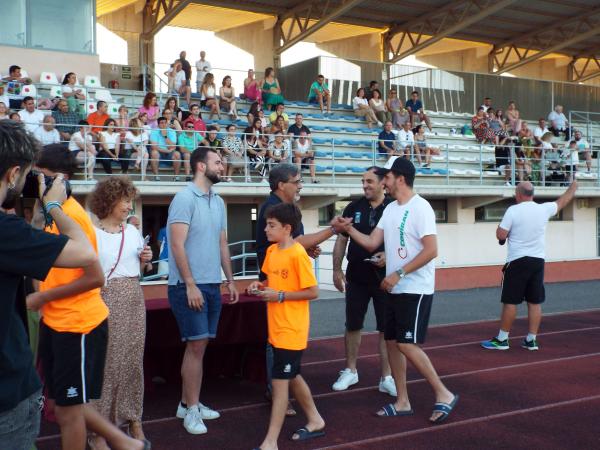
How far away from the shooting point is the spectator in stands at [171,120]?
1611 cm

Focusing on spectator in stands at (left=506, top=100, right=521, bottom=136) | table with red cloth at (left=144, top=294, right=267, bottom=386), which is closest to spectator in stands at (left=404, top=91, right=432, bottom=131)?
spectator in stands at (left=506, top=100, right=521, bottom=136)

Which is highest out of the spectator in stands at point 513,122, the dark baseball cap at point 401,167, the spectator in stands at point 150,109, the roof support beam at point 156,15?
the roof support beam at point 156,15

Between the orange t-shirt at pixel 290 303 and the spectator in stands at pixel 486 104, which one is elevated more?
the spectator in stands at pixel 486 104

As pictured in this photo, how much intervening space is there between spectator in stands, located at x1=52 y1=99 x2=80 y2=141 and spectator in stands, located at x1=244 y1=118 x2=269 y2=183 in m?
3.67

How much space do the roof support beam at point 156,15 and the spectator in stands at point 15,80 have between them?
7972mm

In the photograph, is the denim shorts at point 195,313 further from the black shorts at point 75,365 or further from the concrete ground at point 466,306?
the concrete ground at point 466,306

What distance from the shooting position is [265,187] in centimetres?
1620

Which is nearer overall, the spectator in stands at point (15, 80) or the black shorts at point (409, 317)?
the black shorts at point (409, 317)

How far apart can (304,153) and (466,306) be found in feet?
19.8

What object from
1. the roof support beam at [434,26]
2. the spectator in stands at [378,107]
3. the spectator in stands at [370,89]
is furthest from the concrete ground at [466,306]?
the roof support beam at [434,26]

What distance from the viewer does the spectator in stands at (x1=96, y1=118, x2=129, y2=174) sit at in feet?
48.2

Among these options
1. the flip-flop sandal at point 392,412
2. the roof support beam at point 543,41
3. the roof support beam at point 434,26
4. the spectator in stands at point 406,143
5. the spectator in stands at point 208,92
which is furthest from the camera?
the roof support beam at point 543,41

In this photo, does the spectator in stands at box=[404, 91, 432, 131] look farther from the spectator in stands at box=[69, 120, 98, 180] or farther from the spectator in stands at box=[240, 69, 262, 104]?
the spectator in stands at box=[69, 120, 98, 180]

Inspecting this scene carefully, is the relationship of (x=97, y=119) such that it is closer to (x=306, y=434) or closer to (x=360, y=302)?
(x=360, y=302)
